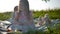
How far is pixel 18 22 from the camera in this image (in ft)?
5.55

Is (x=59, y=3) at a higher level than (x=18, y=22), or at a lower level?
higher

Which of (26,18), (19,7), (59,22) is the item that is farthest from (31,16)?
(59,22)

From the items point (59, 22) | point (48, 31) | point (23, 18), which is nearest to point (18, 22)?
point (23, 18)

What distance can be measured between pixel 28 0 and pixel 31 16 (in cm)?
17

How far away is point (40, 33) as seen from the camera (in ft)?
5.48

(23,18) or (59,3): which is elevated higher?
(59,3)

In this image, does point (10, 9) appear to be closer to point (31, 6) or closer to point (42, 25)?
point (31, 6)

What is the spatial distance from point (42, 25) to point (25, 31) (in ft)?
0.63

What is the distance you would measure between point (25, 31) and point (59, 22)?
0.38 metres

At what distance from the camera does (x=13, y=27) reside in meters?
1.68

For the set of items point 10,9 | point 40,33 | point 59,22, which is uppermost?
point 10,9

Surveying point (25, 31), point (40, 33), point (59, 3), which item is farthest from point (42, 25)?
point (59, 3)

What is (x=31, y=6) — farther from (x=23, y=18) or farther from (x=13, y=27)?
(x=13, y=27)

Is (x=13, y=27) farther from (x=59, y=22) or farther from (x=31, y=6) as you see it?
(x=59, y=22)
